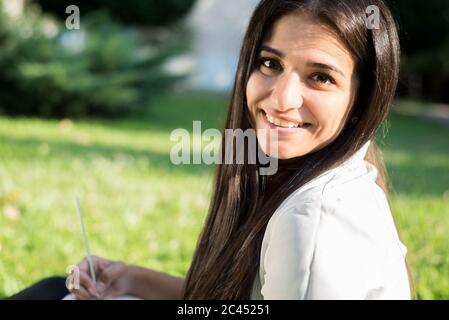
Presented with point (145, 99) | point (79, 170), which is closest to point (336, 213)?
point (79, 170)

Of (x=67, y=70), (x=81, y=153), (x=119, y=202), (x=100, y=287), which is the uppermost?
(x=67, y=70)

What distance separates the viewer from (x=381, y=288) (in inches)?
47.3

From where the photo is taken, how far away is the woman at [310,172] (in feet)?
3.75

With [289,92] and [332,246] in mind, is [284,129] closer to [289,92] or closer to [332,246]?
[289,92]

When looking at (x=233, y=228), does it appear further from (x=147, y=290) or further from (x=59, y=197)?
(x=59, y=197)

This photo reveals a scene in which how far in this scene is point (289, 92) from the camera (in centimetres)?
133

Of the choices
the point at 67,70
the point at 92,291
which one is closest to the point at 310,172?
the point at 92,291

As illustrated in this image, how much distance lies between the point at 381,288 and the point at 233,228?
18.6 inches

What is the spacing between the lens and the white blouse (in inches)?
43.9

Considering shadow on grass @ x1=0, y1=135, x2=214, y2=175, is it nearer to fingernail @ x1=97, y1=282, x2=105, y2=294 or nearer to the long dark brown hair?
fingernail @ x1=97, y1=282, x2=105, y2=294

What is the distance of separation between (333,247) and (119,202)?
2.96 metres

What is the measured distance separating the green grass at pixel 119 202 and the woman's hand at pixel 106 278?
1.89ft

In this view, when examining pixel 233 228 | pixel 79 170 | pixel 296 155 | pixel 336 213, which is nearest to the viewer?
pixel 336 213

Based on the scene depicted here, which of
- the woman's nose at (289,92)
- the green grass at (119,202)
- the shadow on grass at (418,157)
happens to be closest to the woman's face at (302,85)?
the woman's nose at (289,92)
